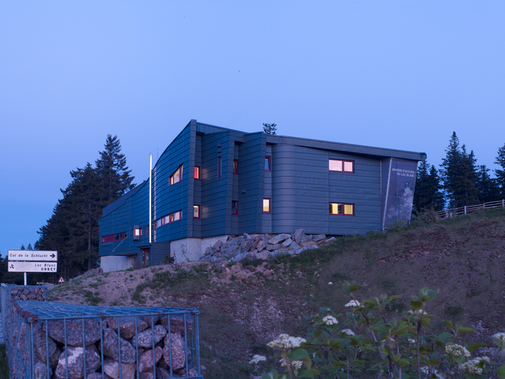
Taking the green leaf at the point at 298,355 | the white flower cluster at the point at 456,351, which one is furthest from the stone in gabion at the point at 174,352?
the white flower cluster at the point at 456,351

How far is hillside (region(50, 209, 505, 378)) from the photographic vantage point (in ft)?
51.2

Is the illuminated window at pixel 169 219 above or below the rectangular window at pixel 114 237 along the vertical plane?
above

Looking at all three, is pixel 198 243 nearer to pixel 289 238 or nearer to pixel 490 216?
pixel 289 238

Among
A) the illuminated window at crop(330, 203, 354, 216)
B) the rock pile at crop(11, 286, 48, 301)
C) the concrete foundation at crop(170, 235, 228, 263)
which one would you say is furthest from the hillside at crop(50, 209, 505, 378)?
the concrete foundation at crop(170, 235, 228, 263)

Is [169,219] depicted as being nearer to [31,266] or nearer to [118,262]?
[31,266]

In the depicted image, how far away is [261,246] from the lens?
2339 cm

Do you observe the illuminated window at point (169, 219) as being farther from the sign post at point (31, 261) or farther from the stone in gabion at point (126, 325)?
the stone in gabion at point (126, 325)

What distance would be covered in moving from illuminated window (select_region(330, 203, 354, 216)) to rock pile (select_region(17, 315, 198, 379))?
74.8ft

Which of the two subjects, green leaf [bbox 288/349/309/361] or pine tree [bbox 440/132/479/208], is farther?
pine tree [bbox 440/132/479/208]

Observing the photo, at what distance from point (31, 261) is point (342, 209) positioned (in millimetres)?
17618

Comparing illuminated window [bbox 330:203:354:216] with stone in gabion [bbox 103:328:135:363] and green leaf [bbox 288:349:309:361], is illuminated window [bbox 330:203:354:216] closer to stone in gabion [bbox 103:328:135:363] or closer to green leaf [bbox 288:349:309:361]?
stone in gabion [bbox 103:328:135:363]

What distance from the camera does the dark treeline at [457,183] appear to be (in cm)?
5138

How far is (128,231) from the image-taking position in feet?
129

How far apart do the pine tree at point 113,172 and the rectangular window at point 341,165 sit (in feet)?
159
